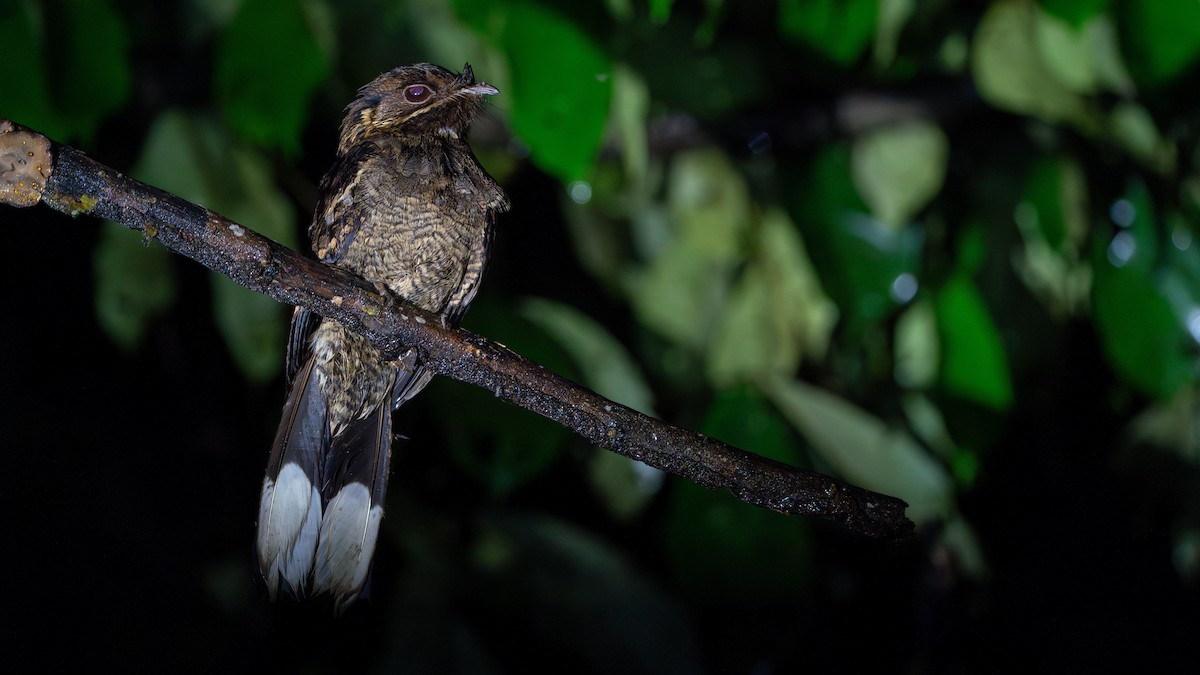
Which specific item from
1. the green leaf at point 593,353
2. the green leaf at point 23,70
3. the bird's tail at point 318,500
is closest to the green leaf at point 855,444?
the green leaf at point 593,353

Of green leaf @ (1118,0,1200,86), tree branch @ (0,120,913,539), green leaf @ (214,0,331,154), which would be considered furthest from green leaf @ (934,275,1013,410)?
green leaf @ (214,0,331,154)

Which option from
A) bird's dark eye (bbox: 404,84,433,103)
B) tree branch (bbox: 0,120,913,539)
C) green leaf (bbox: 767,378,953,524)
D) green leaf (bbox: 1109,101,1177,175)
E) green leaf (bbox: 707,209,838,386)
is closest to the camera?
tree branch (bbox: 0,120,913,539)

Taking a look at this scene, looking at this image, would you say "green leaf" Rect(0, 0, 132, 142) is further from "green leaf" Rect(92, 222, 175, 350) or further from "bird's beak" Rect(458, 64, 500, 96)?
"bird's beak" Rect(458, 64, 500, 96)

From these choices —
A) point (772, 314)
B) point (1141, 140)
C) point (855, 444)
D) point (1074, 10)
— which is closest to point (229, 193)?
point (772, 314)

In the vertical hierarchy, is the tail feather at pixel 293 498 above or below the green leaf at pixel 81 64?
below

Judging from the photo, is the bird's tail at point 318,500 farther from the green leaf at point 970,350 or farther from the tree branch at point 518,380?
the green leaf at point 970,350

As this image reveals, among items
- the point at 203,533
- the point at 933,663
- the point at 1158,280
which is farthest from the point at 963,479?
the point at 203,533

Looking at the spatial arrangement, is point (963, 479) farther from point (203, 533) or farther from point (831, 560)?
point (203, 533)
